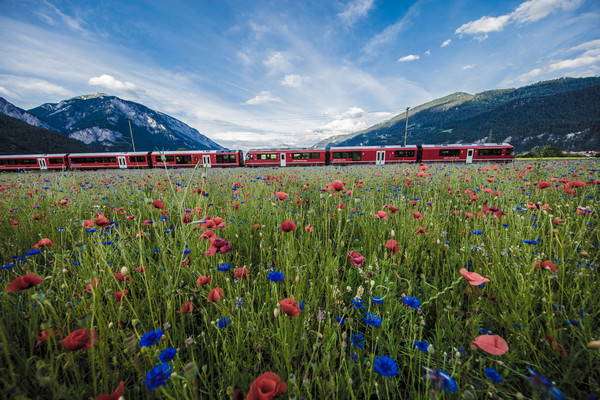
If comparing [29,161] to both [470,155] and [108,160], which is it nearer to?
[108,160]

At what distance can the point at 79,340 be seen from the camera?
740 mm

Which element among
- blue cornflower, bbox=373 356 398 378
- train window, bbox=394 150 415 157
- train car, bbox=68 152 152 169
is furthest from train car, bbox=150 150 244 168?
blue cornflower, bbox=373 356 398 378

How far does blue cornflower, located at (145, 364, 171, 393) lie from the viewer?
70 cm

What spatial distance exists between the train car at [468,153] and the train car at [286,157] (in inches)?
403

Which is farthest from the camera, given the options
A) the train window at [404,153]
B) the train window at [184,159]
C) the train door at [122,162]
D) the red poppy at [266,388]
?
the train window at [184,159]

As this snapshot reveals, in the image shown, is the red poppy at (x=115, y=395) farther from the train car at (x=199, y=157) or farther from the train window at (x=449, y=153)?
the train window at (x=449, y=153)

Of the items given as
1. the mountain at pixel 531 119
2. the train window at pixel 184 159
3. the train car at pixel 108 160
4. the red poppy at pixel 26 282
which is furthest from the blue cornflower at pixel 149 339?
the mountain at pixel 531 119

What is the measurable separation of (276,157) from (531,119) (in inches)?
4867

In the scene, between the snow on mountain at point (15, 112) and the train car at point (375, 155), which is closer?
the train car at point (375, 155)

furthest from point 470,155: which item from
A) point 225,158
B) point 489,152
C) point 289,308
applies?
point 289,308

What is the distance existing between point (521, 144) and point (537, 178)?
10600 cm

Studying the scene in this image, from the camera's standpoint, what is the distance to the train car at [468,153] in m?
21.3

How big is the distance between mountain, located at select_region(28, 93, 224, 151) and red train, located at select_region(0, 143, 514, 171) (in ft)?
383

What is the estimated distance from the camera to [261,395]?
0.54m
